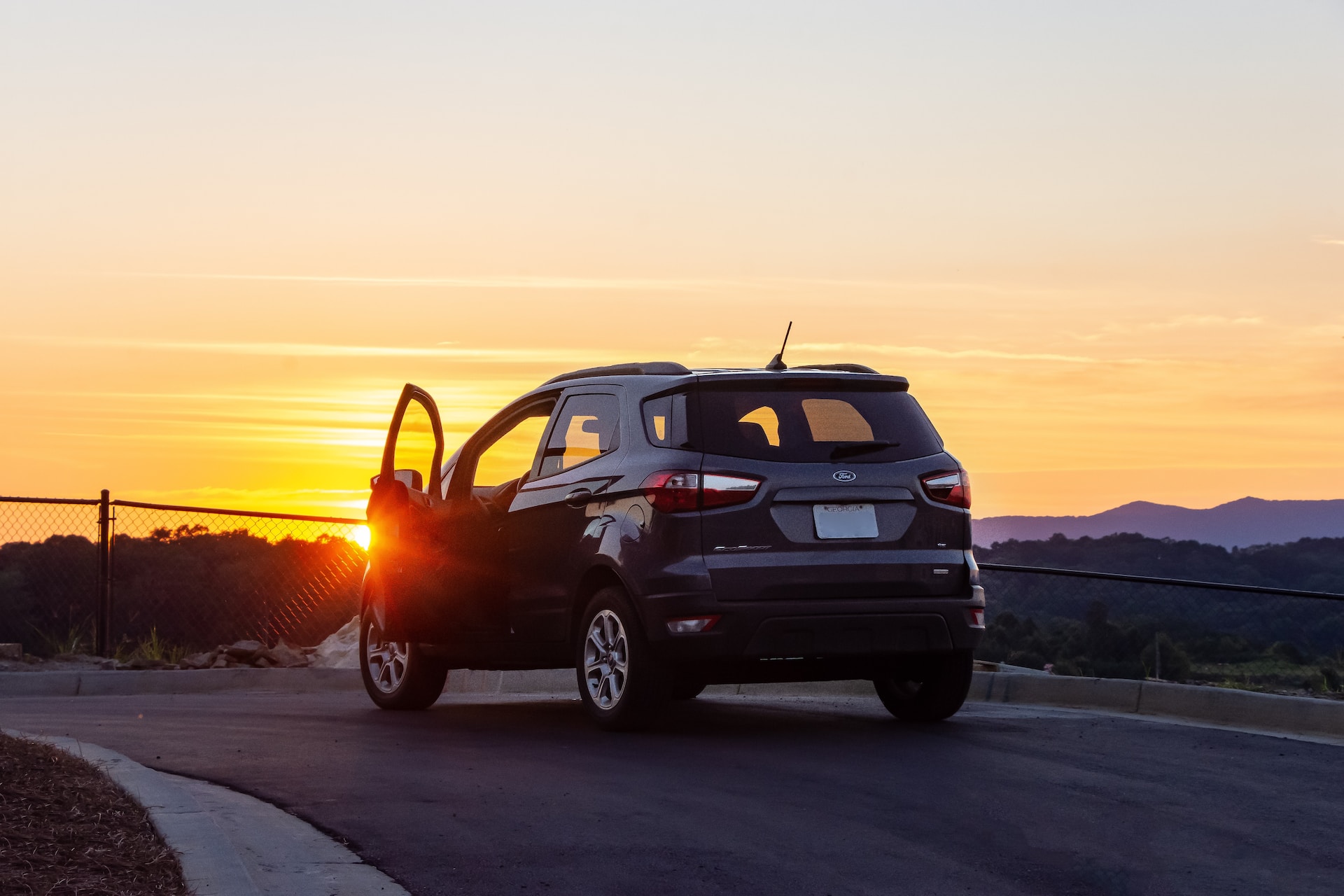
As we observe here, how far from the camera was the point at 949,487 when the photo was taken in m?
8.92

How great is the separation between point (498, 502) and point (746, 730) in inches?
85.7

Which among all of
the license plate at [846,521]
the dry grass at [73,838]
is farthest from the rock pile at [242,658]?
the dry grass at [73,838]

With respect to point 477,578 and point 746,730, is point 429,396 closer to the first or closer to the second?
point 477,578

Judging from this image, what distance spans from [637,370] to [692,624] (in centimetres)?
173

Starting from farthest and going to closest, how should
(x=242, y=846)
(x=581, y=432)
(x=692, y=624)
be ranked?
1. (x=581, y=432)
2. (x=692, y=624)
3. (x=242, y=846)

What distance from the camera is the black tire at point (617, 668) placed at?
8750 millimetres

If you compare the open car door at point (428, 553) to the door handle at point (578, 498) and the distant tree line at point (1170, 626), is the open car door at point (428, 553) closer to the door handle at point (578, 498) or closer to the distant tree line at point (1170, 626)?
the door handle at point (578, 498)

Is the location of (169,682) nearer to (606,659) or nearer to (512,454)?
(512,454)

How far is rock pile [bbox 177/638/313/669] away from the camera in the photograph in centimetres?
1529

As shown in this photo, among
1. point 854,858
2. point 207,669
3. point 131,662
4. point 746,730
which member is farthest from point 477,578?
point 131,662

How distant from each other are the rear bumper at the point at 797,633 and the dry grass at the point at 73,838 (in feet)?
9.88

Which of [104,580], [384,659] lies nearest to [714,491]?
[384,659]

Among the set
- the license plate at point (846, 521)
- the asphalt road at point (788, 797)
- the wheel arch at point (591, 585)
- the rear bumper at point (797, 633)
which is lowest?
the asphalt road at point (788, 797)

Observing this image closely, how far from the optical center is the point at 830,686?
12.5 m
